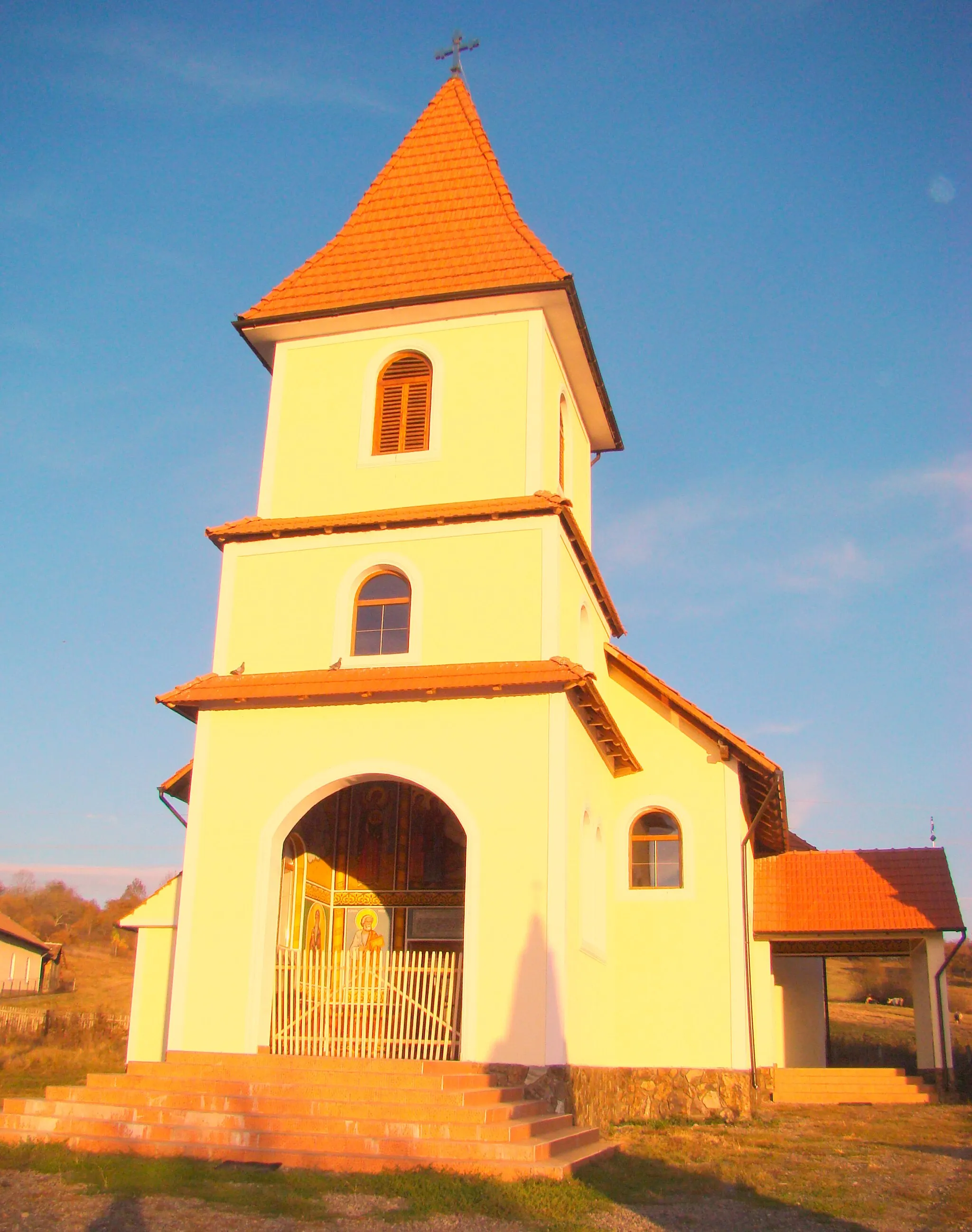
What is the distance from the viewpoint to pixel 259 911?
13.7m

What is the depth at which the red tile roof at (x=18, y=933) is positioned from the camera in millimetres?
50594

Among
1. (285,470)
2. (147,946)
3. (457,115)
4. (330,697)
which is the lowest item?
(147,946)

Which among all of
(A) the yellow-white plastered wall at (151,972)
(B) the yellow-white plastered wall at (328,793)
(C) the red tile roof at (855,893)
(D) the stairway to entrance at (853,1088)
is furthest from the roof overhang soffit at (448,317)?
(D) the stairway to entrance at (853,1088)

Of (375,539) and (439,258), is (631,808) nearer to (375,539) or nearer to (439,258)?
(375,539)

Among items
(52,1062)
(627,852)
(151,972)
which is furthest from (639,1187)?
(52,1062)

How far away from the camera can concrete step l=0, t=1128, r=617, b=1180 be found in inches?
381

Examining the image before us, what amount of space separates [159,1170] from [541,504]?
28.4ft

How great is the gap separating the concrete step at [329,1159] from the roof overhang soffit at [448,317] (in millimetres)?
10706

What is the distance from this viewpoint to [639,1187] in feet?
32.3

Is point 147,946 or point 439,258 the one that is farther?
point 147,946

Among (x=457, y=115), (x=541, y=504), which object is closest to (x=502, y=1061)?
(x=541, y=504)

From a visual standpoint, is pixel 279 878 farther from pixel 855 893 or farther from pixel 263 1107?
pixel 855 893

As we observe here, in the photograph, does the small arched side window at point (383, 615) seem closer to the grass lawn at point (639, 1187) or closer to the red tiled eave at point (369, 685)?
the red tiled eave at point (369, 685)

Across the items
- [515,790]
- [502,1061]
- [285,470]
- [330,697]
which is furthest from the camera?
[285,470]
